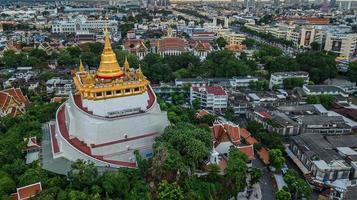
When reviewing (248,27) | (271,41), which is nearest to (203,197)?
(271,41)

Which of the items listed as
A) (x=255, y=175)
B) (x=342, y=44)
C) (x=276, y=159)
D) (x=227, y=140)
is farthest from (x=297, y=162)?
(x=342, y=44)

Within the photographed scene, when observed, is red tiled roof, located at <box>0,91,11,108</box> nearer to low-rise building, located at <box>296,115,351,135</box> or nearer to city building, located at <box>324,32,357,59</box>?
low-rise building, located at <box>296,115,351,135</box>

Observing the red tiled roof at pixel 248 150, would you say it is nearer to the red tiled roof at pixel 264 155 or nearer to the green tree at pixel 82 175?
the red tiled roof at pixel 264 155

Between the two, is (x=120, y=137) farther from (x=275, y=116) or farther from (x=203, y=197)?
(x=275, y=116)

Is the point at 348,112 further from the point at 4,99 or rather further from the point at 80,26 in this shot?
the point at 80,26

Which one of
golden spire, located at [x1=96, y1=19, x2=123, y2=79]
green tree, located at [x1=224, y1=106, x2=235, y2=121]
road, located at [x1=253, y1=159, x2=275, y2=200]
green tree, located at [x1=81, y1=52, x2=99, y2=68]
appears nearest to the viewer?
road, located at [x1=253, y1=159, x2=275, y2=200]

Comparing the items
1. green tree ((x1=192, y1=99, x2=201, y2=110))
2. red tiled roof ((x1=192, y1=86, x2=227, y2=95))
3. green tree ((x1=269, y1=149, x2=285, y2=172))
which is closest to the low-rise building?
green tree ((x1=269, y1=149, x2=285, y2=172))
